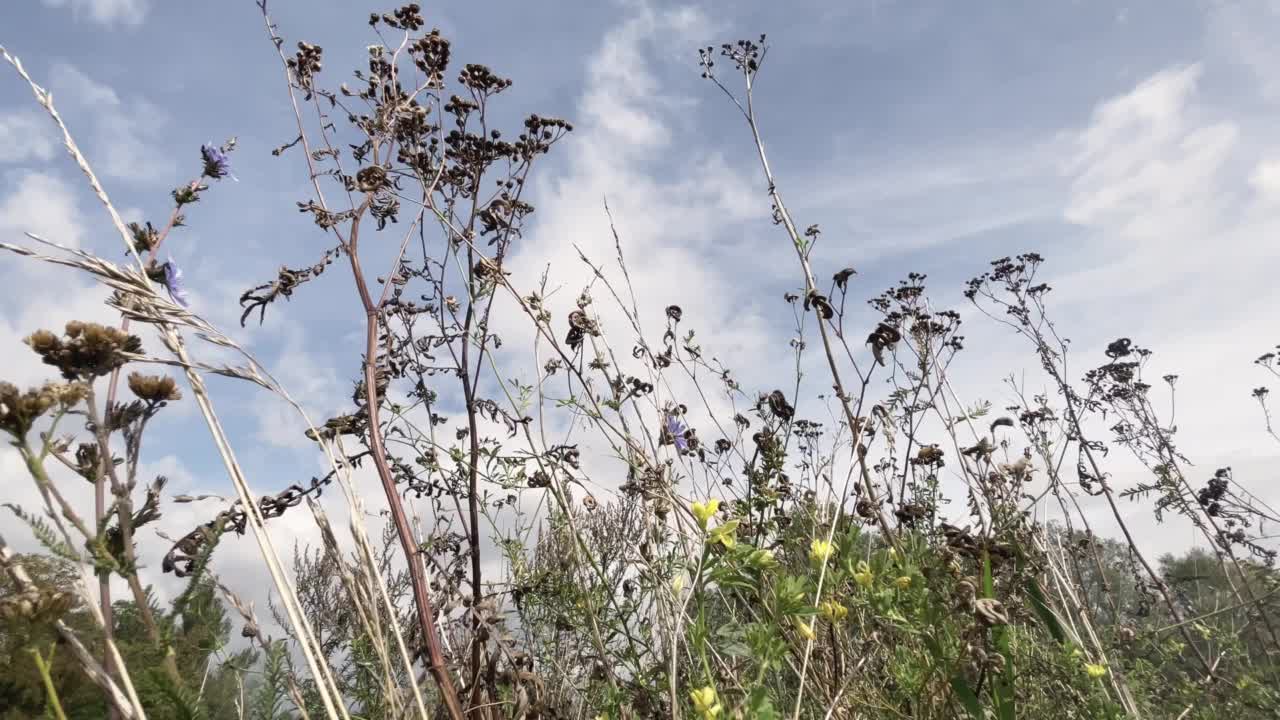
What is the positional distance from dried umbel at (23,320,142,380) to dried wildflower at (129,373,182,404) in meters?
0.05

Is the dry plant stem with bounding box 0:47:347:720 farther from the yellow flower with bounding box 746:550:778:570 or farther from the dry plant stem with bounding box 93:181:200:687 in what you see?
the yellow flower with bounding box 746:550:778:570

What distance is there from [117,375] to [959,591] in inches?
71.6

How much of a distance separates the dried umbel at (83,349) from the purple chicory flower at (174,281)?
26.1 inches

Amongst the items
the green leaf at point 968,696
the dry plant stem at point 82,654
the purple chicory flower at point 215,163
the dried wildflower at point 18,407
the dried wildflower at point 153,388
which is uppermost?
the purple chicory flower at point 215,163

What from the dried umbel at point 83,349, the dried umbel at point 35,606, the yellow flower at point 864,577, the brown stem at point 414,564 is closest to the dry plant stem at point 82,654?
the dried umbel at point 35,606

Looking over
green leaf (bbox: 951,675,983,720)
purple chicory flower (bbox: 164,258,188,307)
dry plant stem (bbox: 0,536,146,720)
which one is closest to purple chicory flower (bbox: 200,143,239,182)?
purple chicory flower (bbox: 164,258,188,307)

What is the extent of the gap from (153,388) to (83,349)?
4.6 inches

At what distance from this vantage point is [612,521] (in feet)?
16.6

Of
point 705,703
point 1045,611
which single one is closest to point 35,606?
point 705,703

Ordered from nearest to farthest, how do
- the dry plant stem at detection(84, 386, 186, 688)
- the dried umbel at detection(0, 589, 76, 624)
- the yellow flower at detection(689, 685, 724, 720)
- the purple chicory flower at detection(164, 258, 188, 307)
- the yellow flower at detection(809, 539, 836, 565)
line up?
the dried umbel at detection(0, 589, 76, 624), the dry plant stem at detection(84, 386, 186, 688), the yellow flower at detection(689, 685, 724, 720), the yellow flower at detection(809, 539, 836, 565), the purple chicory flower at detection(164, 258, 188, 307)

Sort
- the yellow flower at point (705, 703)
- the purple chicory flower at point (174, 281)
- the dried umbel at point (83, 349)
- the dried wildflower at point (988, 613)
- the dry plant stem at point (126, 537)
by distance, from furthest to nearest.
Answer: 1. the purple chicory flower at point (174, 281)
2. the dried wildflower at point (988, 613)
3. the yellow flower at point (705, 703)
4. the dried umbel at point (83, 349)
5. the dry plant stem at point (126, 537)

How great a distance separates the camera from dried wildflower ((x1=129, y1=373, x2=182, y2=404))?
1194 mm

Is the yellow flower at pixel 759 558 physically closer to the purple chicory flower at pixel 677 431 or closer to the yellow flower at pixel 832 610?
the yellow flower at pixel 832 610

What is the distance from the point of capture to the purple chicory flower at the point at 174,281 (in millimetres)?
1774
